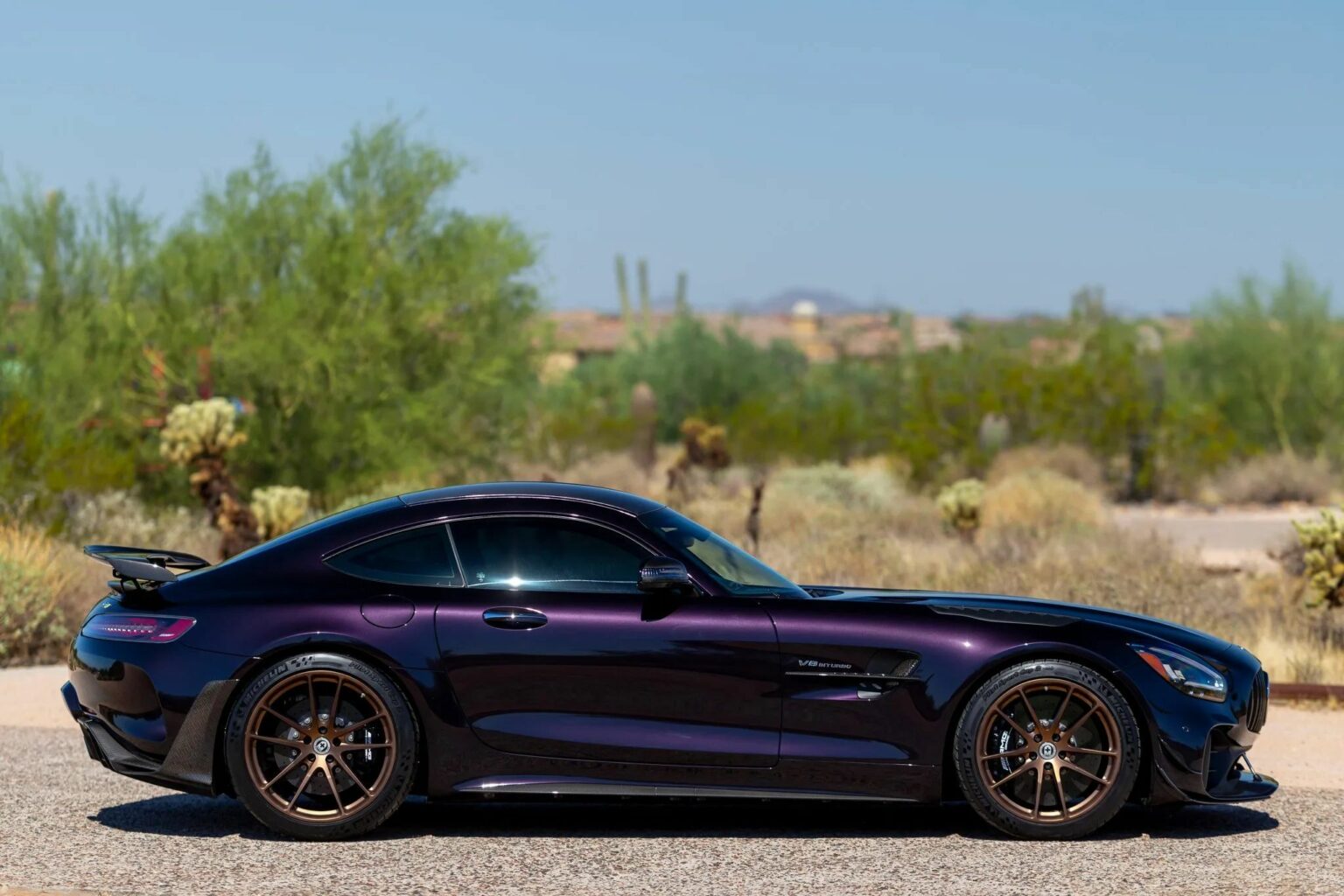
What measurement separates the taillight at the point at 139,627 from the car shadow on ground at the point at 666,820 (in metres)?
0.83

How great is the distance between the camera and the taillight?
278 inches

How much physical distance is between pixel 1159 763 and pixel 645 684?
201 centimetres

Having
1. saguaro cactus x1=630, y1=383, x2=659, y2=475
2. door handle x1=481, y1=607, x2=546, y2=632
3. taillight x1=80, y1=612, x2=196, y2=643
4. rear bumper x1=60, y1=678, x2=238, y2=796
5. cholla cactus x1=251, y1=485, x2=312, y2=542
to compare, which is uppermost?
saguaro cactus x1=630, y1=383, x2=659, y2=475

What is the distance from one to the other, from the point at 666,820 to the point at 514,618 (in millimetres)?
1206

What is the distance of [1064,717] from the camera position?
22.6 feet

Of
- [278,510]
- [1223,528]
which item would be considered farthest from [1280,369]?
[278,510]

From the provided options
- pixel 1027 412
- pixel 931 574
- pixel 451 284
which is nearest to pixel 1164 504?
pixel 1027 412

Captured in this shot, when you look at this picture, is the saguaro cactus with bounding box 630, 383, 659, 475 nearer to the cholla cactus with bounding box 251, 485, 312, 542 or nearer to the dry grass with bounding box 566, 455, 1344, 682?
the dry grass with bounding box 566, 455, 1344, 682

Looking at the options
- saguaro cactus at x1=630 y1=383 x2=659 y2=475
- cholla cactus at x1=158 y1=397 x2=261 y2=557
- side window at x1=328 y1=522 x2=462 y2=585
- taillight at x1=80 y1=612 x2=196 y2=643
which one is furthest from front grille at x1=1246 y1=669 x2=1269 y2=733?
saguaro cactus at x1=630 y1=383 x2=659 y2=475

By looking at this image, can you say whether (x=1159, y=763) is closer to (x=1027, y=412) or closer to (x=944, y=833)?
(x=944, y=833)

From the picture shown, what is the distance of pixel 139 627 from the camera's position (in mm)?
7117

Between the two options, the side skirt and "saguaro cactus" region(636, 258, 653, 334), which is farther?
"saguaro cactus" region(636, 258, 653, 334)

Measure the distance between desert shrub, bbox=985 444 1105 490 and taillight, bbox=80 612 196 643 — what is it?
28476mm

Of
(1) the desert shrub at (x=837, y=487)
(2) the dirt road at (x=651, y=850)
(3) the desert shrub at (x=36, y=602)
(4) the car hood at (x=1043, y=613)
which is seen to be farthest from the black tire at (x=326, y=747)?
(1) the desert shrub at (x=837, y=487)
